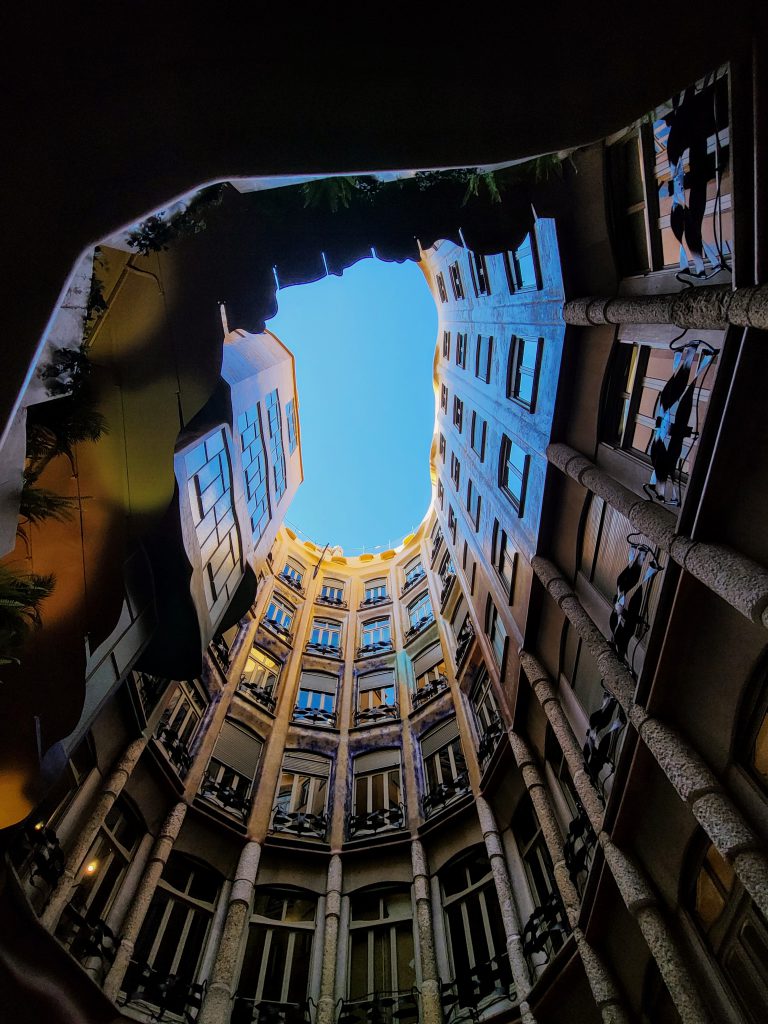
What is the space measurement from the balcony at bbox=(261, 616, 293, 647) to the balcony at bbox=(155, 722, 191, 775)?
9.90m

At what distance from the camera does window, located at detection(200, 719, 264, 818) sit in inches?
645

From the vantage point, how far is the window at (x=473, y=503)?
2119cm

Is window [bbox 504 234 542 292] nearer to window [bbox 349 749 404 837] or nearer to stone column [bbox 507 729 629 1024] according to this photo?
stone column [bbox 507 729 629 1024]

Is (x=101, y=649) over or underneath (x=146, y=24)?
over

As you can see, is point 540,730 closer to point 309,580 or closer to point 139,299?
point 139,299

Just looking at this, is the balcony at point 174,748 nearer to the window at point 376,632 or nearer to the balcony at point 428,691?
the balcony at point 428,691

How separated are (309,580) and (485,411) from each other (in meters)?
18.2

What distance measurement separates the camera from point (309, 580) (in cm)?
3366

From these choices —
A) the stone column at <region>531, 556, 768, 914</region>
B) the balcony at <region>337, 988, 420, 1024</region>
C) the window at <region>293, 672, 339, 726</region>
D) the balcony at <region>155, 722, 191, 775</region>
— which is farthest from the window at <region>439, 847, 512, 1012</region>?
the window at <region>293, 672, 339, 726</region>

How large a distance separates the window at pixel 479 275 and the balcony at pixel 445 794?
56.2 feet

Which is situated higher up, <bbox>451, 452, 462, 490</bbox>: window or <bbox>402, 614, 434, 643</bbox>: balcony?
<bbox>451, 452, 462, 490</bbox>: window

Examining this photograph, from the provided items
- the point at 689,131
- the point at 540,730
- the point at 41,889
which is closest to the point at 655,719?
the point at 540,730

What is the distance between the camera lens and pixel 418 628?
27.6 metres

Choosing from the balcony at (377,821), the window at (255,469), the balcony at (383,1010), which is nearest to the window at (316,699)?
the balcony at (377,821)
